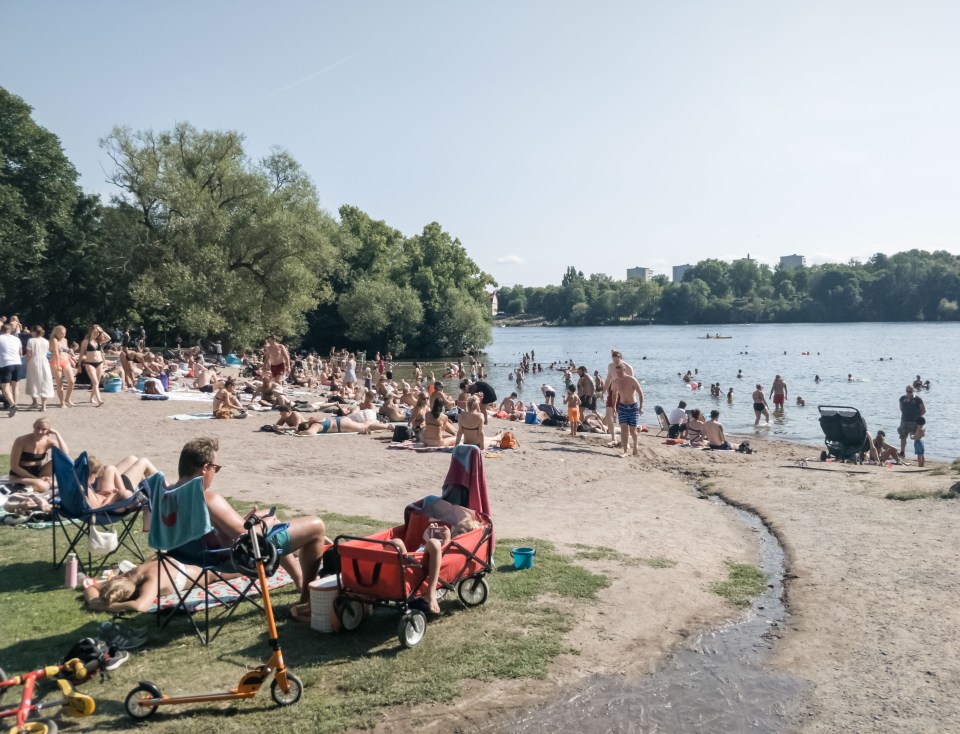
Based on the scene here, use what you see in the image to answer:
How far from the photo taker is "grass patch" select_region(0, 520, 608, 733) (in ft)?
13.8

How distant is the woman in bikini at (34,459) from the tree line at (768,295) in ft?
439

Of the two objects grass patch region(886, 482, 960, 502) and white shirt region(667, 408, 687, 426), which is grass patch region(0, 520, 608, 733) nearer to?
grass patch region(886, 482, 960, 502)

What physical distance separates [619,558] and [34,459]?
622cm

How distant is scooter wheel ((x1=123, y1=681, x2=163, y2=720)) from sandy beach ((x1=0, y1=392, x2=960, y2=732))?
126 centimetres

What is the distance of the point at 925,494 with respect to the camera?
10555mm

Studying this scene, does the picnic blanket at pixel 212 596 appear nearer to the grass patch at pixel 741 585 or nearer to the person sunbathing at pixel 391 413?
the grass patch at pixel 741 585

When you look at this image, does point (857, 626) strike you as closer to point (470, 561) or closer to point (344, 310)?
point (470, 561)

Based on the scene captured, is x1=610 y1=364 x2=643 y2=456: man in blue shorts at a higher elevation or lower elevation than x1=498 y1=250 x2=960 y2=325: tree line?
lower

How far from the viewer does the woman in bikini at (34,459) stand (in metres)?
8.30

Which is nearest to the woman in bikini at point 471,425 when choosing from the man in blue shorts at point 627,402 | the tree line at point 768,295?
the man in blue shorts at point 627,402

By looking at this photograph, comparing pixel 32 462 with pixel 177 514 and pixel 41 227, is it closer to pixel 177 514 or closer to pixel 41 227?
pixel 177 514

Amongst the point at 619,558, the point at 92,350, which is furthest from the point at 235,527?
the point at 92,350

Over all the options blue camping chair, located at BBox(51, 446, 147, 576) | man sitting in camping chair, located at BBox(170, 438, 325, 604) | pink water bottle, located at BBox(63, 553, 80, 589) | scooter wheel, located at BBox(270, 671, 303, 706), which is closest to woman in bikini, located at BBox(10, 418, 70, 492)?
blue camping chair, located at BBox(51, 446, 147, 576)

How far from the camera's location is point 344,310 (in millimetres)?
61156
